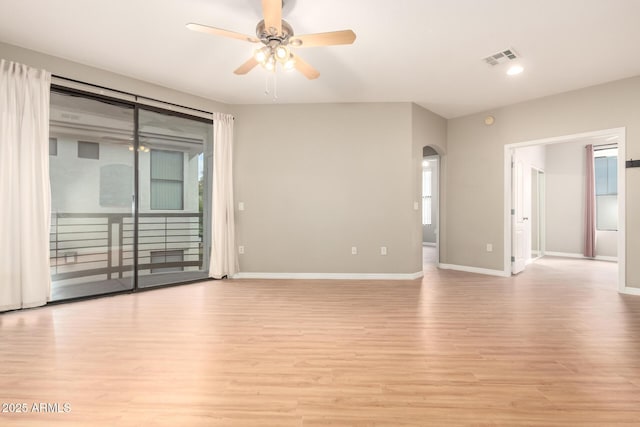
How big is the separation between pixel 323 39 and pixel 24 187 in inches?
135

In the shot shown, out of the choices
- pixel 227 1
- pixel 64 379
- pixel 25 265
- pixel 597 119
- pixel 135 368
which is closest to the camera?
pixel 64 379

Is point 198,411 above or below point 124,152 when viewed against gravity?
below

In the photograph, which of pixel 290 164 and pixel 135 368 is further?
pixel 290 164

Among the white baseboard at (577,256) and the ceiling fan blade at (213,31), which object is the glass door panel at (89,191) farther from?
the white baseboard at (577,256)

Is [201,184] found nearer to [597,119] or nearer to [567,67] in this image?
[567,67]

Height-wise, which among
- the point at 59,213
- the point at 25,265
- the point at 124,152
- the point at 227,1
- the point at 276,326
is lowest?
the point at 276,326

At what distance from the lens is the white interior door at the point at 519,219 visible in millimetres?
5180

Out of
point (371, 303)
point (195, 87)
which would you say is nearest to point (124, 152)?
point (195, 87)

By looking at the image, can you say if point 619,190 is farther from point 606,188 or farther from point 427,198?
point 427,198

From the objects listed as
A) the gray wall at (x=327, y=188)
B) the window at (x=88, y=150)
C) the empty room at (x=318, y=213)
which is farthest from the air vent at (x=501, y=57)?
the window at (x=88, y=150)

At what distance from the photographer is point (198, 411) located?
5.20 feet

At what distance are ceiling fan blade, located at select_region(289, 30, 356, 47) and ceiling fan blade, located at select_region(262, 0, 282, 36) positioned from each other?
6.1 inches

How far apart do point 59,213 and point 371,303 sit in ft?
16.4

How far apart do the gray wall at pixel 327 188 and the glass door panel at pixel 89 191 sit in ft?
6.62
